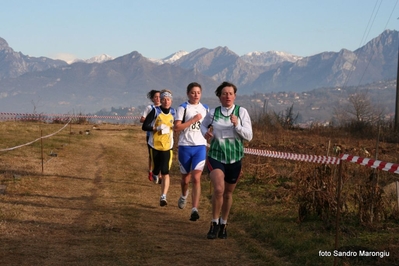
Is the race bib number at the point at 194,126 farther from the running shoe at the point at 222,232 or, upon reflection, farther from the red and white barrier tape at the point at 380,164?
the red and white barrier tape at the point at 380,164

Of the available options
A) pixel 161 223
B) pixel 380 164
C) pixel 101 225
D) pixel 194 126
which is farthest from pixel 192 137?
pixel 380 164

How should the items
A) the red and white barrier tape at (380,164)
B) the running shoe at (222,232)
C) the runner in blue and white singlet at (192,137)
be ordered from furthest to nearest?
the runner in blue and white singlet at (192,137) → the running shoe at (222,232) → the red and white barrier tape at (380,164)

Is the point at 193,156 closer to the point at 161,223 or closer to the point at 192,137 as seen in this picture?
the point at 192,137

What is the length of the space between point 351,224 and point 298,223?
85 cm

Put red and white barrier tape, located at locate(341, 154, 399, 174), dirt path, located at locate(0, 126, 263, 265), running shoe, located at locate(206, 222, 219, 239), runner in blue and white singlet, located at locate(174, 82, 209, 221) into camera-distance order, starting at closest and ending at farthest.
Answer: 1. dirt path, located at locate(0, 126, 263, 265)
2. red and white barrier tape, located at locate(341, 154, 399, 174)
3. running shoe, located at locate(206, 222, 219, 239)
4. runner in blue and white singlet, located at locate(174, 82, 209, 221)

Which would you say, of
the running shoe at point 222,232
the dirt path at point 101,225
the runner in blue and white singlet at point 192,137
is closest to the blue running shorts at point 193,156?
the runner in blue and white singlet at point 192,137

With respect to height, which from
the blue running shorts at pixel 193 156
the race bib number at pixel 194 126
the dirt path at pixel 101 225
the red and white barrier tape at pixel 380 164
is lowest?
the dirt path at pixel 101 225

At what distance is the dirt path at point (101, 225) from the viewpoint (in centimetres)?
770

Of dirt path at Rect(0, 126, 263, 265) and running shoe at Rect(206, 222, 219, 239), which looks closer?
dirt path at Rect(0, 126, 263, 265)

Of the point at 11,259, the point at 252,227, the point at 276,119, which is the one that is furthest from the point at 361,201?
the point at 276,119

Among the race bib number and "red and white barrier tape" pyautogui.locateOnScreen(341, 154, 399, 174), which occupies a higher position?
the race bib number

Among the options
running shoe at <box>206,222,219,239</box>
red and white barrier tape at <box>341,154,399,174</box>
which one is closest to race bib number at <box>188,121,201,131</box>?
running shoe at <box>206,222,219,239</box>

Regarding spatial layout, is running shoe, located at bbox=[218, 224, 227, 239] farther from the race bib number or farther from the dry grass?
the race bib number

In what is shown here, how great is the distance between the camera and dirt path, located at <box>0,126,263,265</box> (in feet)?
25.3
